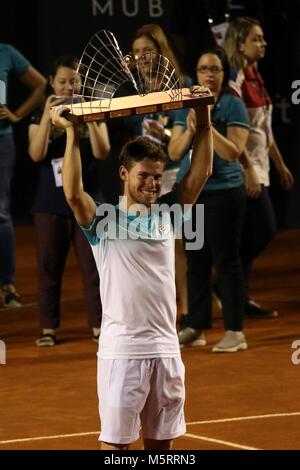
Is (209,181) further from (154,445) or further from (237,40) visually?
(154,445)

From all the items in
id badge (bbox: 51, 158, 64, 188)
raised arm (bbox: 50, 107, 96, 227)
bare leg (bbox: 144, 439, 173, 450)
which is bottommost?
Answer: bare leg (bbox: 144, 439, 173, 450)

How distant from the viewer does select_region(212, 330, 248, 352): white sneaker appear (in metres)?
8.62

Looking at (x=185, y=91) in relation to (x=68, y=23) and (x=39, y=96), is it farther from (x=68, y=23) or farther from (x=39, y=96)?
(x=68, y=23)

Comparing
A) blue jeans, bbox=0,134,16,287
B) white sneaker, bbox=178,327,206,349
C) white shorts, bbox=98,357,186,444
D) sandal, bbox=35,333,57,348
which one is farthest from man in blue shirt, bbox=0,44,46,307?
white shorts, bbox=98,357,186,444

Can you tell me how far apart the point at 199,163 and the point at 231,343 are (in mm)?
3305

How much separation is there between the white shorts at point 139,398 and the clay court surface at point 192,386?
3.77 ft

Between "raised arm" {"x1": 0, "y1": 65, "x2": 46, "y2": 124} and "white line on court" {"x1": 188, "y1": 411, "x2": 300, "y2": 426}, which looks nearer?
"white line on court" {"x1": 188, "y1": 411, "x2": 300, "y2": 426}

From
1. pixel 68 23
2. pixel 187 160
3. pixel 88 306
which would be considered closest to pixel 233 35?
pixel 187 160

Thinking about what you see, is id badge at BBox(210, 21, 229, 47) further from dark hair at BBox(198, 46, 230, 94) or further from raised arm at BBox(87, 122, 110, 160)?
raised arm at BBox(87, 122, 110, 160)

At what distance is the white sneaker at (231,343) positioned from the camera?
8.62 m

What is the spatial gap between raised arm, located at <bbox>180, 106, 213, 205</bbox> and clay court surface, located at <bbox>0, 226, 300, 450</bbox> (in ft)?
4.80

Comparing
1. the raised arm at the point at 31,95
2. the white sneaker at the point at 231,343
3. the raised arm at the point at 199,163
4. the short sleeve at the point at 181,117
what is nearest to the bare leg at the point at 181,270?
the white sneaker at the point at 231,343

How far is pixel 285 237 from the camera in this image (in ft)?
45.4

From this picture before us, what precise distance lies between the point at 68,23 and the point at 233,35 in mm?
4323
